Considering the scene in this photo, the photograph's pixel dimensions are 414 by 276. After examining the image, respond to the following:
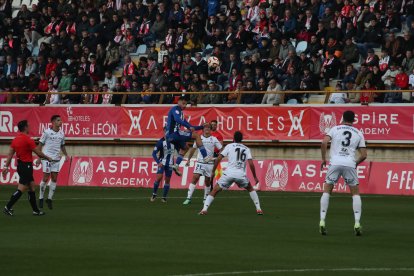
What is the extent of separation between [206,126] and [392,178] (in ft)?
23.1

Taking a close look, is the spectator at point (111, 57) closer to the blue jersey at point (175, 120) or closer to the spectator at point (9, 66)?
the spectator at point (9, 66)

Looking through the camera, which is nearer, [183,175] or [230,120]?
[183,175]

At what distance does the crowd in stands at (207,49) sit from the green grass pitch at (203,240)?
28.1ft

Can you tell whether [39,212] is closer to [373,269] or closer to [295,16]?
[373,269]

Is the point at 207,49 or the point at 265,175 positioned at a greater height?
the point at 207,49

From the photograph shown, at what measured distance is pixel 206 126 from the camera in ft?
102

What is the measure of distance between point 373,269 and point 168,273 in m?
2.83

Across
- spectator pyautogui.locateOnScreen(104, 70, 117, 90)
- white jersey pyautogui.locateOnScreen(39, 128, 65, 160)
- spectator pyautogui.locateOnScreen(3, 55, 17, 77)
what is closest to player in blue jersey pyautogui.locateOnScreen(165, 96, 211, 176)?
white jersey pyautogui.locateOnScreen(39, 128, 65, 160)

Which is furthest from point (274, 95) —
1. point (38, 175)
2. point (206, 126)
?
point (38, 175)

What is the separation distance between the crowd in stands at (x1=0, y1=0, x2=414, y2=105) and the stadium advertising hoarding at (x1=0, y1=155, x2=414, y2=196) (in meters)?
2.59

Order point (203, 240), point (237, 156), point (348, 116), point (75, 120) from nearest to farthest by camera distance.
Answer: point (203, 240), point (348, 116), point (237, 156), point (75, 120)

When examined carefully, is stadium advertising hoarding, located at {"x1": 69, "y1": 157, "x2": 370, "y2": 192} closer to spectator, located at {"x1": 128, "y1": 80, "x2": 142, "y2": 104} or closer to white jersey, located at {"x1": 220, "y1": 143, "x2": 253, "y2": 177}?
spectator, located at {"x1": 128, "y1": 80, "x2": 142, "y2": 104}

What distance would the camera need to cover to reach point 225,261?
15664 mm

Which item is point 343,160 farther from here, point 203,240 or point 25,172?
point 25,172
